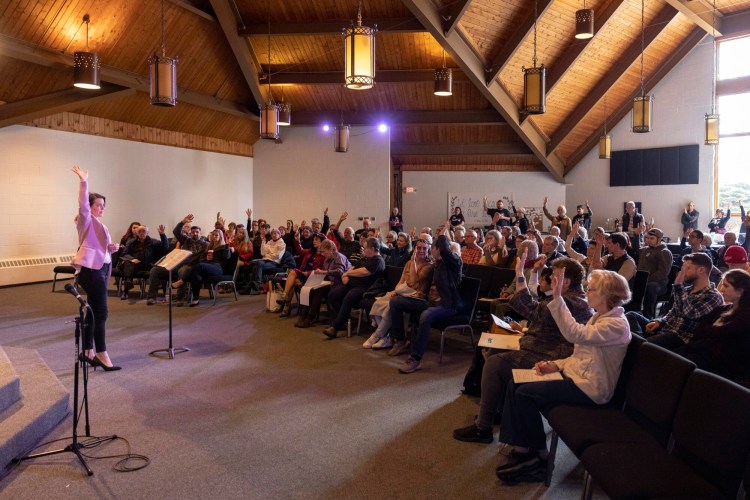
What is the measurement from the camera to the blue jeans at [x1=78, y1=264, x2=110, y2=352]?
4891 mm

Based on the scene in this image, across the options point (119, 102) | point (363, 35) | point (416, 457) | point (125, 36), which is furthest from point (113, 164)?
point (416, 457)

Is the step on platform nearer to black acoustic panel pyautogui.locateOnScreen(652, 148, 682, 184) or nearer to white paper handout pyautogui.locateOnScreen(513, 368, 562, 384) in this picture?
white paper handout pyautogui.locateOnScreen(513, 368, 562, 384)

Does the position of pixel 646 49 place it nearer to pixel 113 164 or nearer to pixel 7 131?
pixel 113 164

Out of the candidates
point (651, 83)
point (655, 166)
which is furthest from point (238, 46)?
point (655, 166)

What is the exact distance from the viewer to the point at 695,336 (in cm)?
392

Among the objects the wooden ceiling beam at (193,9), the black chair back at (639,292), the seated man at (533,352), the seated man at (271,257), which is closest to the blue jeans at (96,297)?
the seated man at (533,352)

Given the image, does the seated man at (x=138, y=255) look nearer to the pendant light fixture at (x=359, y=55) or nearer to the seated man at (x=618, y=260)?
the pendant light fixture at (x=359, y=55)

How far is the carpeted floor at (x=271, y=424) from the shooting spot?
312 cm

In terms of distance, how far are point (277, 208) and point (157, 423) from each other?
41.3 feet

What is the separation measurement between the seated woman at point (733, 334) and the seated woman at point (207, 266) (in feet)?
22.7

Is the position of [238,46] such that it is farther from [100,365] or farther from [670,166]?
[670,166]

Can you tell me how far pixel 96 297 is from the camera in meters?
4.95

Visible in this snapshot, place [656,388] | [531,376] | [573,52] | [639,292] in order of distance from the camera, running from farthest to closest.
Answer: [573,52] → [639,292] → [531,376] → [656,388]

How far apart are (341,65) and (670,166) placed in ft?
28.2
